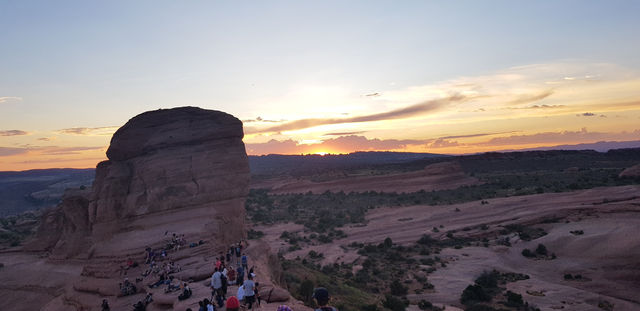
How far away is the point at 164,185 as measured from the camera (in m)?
26.0

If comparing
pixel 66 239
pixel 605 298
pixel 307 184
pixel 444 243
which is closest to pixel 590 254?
pixel 605 298

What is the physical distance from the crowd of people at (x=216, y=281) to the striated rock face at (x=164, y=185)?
2499 millimetres

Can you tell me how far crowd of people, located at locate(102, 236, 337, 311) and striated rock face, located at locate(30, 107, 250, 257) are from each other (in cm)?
250

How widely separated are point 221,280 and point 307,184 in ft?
236

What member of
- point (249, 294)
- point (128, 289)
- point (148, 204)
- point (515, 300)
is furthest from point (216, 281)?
point (515, 300)

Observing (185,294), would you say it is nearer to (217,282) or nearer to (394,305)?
(217,282)

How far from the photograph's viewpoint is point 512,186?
60.6 m

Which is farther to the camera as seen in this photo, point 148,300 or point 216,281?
point 148,300

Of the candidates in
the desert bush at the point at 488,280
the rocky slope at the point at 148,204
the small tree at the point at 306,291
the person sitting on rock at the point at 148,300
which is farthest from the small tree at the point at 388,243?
the person sitting on rock at the point at 148,300

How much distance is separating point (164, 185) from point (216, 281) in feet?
50.6

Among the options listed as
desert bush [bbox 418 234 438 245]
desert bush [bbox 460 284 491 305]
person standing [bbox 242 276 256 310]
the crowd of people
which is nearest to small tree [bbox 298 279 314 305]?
the crowd of people

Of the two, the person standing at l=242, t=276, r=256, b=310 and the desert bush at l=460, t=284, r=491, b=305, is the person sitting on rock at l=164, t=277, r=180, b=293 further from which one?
the desert bush at l=460, t=284, r=491, b=305

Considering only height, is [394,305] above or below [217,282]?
below

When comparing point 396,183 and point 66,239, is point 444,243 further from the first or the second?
point 396,183
